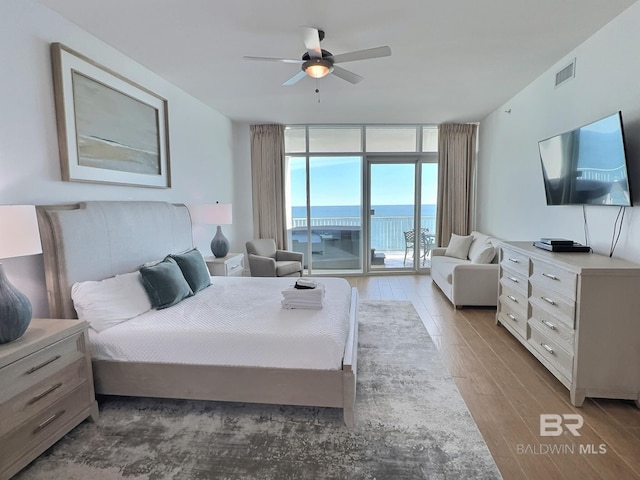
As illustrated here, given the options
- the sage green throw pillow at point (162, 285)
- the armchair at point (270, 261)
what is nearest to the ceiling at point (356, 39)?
the sage green throw pillow at point (162, 285)

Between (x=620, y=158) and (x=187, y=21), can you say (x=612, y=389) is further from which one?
(x=187, y=21)

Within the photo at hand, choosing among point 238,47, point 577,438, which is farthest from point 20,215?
point 577,438

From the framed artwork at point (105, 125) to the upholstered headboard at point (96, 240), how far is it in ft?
0.96

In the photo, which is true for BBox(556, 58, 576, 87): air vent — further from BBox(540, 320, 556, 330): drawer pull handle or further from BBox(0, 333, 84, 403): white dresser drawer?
BBox(0, 333, 84, 403): white dresser drawer

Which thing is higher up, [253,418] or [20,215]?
[20,215]

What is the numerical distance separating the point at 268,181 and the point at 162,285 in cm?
364

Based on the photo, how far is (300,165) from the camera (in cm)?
613

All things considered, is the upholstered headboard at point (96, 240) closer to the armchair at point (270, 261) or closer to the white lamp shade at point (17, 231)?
the white lamp shade at point (17, 231)

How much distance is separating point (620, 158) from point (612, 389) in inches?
64.6

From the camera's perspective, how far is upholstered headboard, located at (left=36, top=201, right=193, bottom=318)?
2240 millimetres

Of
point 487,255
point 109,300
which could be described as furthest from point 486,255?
point 109,300

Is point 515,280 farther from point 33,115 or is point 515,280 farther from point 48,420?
point 33,115

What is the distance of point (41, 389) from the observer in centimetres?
178

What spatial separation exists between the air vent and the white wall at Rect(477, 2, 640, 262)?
44 mm
